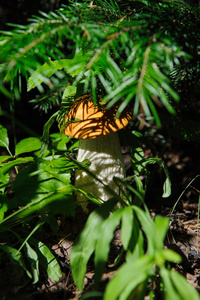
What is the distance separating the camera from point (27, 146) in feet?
4.95

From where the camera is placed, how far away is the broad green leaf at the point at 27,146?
4.91ft

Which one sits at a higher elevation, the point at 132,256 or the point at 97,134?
the point at 97,134

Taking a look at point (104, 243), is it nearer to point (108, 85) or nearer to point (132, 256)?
point (132, 256)

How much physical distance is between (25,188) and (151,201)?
1096mm

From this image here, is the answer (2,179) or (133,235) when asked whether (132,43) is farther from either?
(2,179)

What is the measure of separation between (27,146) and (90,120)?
39 centimetres

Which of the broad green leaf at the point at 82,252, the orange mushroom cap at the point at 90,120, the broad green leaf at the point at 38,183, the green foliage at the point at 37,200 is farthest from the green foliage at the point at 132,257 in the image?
the orange mushroom cap at the point at 90,120

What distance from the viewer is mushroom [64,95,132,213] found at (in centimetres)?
140

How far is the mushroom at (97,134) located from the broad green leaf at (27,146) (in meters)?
0.18

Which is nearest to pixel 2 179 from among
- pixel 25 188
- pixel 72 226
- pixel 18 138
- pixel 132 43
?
pixel 25 188

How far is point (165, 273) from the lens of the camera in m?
0.77

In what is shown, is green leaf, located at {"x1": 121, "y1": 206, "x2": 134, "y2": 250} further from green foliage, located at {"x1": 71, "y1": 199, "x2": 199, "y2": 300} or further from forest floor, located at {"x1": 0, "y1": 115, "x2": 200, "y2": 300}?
forest floor, located at {"x1": 0, "y1": 115, "x2": 200, "y2": 300}

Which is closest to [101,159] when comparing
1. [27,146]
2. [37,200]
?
[27,146]

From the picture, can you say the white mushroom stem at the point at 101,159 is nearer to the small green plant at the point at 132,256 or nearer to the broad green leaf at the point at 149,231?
the small green plant at the point at 132,256
